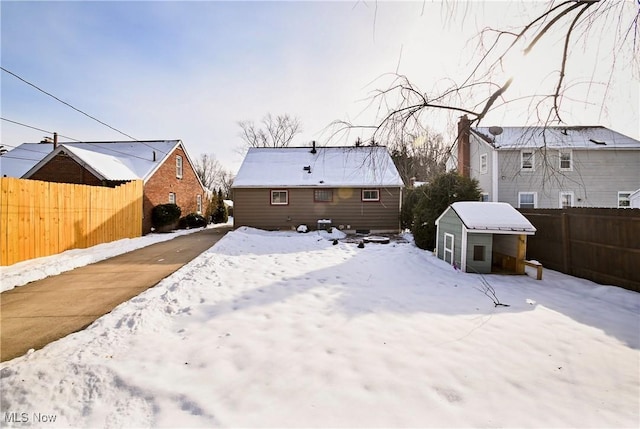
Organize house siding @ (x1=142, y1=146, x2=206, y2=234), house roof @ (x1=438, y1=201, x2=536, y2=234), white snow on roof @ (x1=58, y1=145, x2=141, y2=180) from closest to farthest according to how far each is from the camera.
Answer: house roof @ (x1=438, y1=201, x2=536, y2=234)
white snow on roof @ (x1=58, y1=145, x2=141, y2=180)
house siding @ (x1=142, y1=146, x2=206, y2=234)

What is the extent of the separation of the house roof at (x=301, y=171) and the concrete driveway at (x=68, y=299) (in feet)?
29.6

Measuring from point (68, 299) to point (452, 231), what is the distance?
883 cm

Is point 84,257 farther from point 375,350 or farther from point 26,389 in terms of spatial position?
point 375,350

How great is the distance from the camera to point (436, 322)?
13.6ft

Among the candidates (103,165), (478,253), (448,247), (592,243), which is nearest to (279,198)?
(103,165)

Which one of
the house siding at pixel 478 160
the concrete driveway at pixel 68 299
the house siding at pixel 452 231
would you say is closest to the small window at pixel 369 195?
the house siding at pixel 478 160

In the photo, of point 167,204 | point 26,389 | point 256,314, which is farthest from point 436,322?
point 167,204

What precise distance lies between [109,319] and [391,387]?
385 cm

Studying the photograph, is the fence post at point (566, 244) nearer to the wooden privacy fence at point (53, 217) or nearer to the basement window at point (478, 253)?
the basement window at point (478, 253)

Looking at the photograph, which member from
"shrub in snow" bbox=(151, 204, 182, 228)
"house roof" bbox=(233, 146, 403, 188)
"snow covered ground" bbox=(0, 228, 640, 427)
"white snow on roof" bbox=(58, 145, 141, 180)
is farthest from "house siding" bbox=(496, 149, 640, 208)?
"white snow on roof" bbox=(58, 145, 141, 180)

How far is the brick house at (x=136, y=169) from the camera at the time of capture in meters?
14.1

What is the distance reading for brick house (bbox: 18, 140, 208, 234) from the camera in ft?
46.3

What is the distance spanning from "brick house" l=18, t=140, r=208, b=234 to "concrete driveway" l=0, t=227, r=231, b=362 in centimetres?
856

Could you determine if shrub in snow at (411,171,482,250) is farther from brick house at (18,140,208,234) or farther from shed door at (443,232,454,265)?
brick house at (18,140,208,234)
